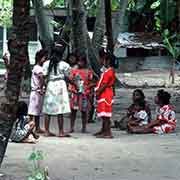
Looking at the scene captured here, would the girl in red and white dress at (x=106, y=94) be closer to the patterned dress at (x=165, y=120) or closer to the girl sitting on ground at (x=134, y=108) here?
the girl sitting on ground at (x=134, y=108)

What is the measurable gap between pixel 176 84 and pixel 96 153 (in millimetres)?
17141

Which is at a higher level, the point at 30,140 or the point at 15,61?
the point at 15,61

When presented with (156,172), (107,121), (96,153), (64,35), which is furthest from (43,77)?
(64,35)

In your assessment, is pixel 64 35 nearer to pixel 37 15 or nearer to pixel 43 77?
pixel 37 15

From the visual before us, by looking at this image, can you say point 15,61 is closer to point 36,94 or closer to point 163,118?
point 36,94

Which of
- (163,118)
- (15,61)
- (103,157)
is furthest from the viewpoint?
(163,118)

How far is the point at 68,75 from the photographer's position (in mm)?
10797

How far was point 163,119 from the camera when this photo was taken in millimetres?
11375

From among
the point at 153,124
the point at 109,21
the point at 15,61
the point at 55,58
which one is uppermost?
the point at 109,21

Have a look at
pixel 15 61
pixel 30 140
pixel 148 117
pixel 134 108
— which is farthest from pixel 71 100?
pixel 15 61

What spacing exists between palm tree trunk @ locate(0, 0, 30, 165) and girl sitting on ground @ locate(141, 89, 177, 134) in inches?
190

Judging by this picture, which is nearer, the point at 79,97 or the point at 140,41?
the point at 79,97

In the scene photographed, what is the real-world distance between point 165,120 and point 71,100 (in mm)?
1718

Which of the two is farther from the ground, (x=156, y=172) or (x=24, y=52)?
(x=24, y=52)
